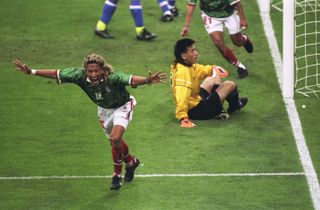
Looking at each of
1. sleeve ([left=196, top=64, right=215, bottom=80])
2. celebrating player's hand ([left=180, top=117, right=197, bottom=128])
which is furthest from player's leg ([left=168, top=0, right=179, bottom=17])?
celebrating player's hand ([left=180, top=117, right=197, bottom=128])

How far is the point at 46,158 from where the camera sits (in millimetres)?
14680

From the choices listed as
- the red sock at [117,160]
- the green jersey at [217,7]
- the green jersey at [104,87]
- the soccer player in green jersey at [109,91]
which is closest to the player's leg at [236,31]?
the green jersey at [217,7]

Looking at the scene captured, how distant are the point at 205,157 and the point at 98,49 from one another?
17.4ft

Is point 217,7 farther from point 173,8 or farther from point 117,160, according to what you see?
point 117,160

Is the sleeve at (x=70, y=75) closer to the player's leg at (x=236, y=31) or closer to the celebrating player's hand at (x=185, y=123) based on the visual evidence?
the celebrating player's hand at (x=185, y=123)

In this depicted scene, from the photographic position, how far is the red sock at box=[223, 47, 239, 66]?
57.3 ft

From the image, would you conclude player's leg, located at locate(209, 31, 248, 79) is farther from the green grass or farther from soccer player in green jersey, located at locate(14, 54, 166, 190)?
soccer player in green jersey, located at locate(14, 54, 166, 190)

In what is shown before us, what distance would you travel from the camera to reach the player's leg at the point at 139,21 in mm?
19438

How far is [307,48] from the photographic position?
62.1 feet

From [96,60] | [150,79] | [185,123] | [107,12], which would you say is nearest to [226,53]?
[185,123]

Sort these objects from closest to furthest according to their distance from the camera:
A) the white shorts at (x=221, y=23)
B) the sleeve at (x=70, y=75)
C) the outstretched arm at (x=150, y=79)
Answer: the outstretched arm at (x=150, y=79) → the sleeve at (x=70, y=75) → the white shorts at (x=221, y=23)

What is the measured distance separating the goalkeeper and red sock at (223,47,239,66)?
1373 millimetres

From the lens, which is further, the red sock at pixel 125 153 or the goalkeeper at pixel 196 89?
the goalkeeper at pixel 196 89

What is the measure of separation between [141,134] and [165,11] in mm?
5499
